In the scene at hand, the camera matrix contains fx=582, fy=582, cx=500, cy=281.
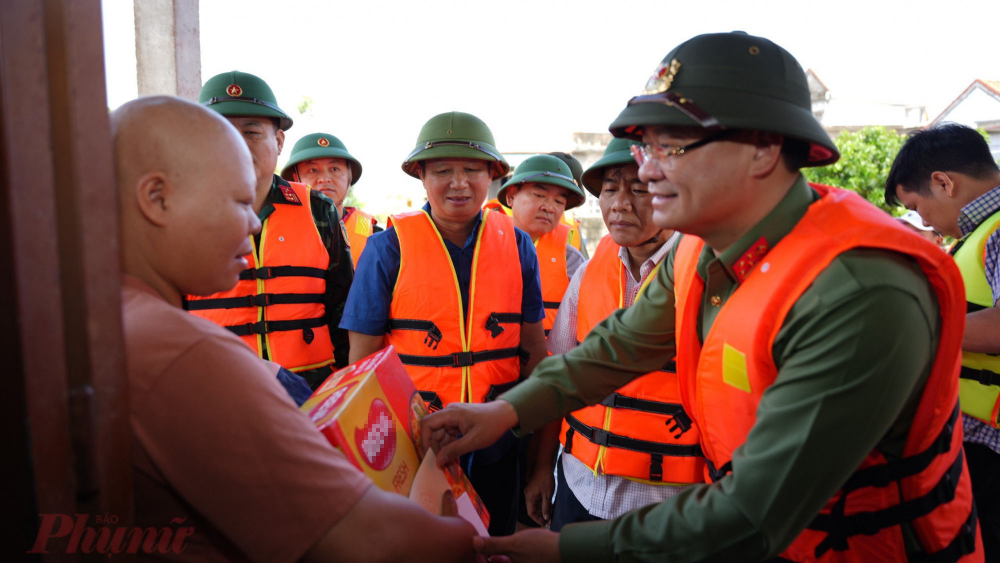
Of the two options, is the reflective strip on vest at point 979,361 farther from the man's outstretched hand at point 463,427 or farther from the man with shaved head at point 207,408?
the man with shaved head at point 207,408

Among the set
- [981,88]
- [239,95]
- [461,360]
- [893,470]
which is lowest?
[461,360]

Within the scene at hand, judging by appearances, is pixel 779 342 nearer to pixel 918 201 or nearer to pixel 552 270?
pixel 918 201

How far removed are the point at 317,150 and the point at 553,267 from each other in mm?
2799

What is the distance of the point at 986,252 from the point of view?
3.23 metres

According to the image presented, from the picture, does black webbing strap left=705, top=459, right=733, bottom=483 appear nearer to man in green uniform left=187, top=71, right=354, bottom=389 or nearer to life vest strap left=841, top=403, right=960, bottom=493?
life vest strap left=841, top=403, right=960, bottom=493

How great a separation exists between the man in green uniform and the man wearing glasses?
1.79 metres

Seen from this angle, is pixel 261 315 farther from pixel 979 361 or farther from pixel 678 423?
pixel 979 361

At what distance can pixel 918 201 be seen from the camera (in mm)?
3678

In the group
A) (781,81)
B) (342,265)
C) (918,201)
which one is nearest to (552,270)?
(342,265)

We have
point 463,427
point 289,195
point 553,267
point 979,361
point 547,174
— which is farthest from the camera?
point 553,267

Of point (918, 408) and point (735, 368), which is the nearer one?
point (918, 408)

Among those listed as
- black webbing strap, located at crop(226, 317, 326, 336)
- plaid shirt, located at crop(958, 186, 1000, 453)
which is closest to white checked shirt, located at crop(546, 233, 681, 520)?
black webbing strap, located at crop(226, 317, 326, 336)

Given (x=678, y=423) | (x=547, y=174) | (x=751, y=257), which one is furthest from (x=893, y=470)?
(x=547, y=174)

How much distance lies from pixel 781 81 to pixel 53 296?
1750mm
